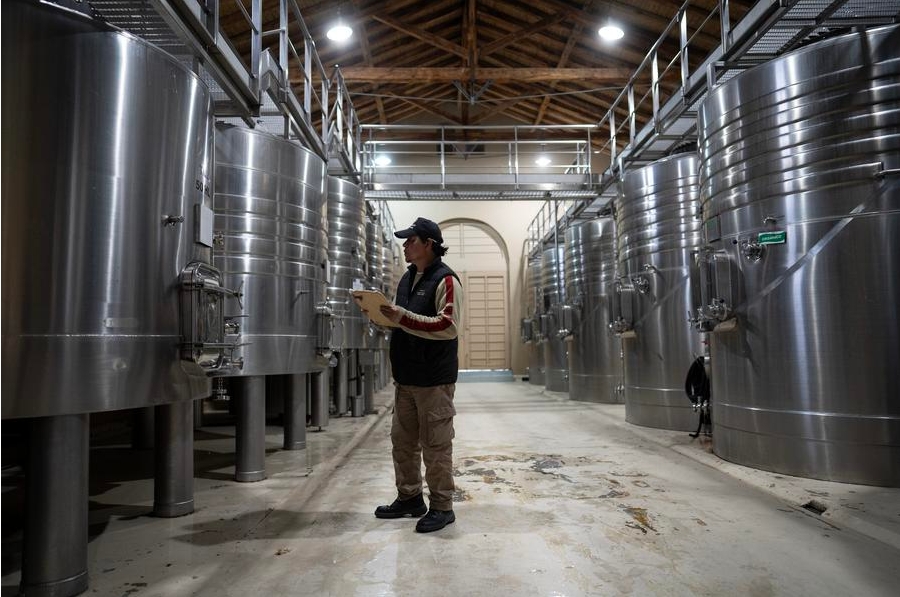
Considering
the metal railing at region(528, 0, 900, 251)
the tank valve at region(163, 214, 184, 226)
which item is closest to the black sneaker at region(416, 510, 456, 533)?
the tank valve at region(163, 214, 184, 226)

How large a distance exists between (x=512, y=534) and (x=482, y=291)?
16.3 metres

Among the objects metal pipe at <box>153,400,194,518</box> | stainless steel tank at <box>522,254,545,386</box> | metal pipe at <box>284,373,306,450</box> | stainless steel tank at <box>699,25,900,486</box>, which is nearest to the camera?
metal pipe at <box>153,400,194,518</box>

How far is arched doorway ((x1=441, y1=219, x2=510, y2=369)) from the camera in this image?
19266 millimetres

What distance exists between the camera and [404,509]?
3.53 metres

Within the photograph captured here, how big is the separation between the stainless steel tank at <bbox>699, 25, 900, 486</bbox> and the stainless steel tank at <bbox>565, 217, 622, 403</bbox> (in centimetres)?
500

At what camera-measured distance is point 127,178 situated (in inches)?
99.6

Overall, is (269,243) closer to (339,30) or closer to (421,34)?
(339,30)

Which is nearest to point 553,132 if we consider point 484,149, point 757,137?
point 484,149

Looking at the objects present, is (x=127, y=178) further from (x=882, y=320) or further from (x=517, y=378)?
(x=517, y=378)

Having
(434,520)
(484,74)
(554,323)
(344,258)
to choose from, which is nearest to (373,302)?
(434,520)

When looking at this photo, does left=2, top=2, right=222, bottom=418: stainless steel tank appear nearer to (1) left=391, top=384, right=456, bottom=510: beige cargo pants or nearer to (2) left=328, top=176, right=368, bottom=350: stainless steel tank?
(1) left=391, top=384, right=456, bottom=510: beige cargo pants

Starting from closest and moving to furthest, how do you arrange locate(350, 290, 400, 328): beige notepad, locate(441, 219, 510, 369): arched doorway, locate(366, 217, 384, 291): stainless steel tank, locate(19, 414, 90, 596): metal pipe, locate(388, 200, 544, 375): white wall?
locate(19, 414, 90, 596): metal pipe < locate(350, 290, 400, 328): beige notepad < locate(366, 217, 384, 291): stainless steel tank < locate(388, 200, 544, 375): white wall < locate(441, 219, 510, 369): arched doorway

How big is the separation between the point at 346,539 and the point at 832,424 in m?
3.17

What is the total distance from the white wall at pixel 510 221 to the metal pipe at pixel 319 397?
480 inches
